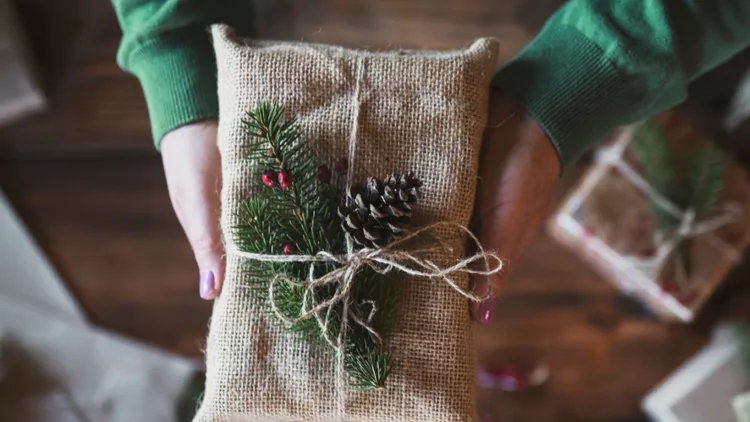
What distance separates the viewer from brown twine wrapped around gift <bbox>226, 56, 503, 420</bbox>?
61 cm

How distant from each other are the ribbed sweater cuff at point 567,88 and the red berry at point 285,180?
279 millimetres

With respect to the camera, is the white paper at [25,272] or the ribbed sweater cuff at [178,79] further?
the white paper at [25,272]

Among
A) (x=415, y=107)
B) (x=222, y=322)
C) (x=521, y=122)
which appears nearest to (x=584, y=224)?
(x=521, y=122)

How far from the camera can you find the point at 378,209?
61 cm

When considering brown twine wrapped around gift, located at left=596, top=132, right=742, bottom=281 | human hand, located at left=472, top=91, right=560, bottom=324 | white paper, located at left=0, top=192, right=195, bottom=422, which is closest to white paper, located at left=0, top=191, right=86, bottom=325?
white paper, located at left=0, top=192, right=195, bottom=422

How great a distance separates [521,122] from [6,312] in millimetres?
1030

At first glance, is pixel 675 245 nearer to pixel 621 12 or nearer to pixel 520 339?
pixel 520 339

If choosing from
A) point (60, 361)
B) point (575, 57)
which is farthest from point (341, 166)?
point (60, 361)

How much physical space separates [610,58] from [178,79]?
0.47 metres

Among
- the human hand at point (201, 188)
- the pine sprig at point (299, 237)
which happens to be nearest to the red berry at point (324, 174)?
the pine sprig at point (299, 237)

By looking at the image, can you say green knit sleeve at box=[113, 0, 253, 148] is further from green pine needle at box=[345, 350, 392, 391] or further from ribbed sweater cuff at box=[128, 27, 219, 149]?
green pine needle at box=[345, 350, 392, 391]

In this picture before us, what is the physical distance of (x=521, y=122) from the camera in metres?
0.75

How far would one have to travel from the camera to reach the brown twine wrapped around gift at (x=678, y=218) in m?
1.16

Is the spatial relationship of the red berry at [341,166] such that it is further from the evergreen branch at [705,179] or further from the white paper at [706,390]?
the white paper at [706,390]
